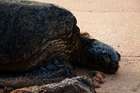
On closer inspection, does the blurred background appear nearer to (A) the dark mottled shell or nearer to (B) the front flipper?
(B) the front flipper

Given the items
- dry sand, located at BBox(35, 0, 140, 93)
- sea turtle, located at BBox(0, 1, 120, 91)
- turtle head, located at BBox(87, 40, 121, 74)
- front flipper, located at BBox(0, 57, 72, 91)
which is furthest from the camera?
turtle head, located at BBox(87, 40, 121, 74)

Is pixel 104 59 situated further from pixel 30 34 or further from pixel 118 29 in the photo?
pixel 118 29

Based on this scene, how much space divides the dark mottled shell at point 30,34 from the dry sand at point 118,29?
56 centimetres

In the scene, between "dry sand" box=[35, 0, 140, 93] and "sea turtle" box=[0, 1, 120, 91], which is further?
"dry sand" box=[35, 0, 140, 93]

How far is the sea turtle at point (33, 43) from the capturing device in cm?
374

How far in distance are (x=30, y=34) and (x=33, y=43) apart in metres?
0.08

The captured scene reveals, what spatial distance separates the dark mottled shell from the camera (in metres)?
3.75

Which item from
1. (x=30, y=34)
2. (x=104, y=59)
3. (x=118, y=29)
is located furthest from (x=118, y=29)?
(x=30, y=34)

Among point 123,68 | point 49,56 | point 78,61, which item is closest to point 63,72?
point 49,56

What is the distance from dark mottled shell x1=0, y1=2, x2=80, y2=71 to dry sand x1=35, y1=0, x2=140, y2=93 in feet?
1.84

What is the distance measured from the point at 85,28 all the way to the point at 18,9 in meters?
1.89

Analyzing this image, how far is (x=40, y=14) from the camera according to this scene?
384cm

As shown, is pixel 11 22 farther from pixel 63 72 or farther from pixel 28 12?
pixel 63 72

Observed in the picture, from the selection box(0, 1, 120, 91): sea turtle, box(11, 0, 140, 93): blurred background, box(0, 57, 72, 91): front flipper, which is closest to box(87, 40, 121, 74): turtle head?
box(11, 0, 140, 93): blurred background
